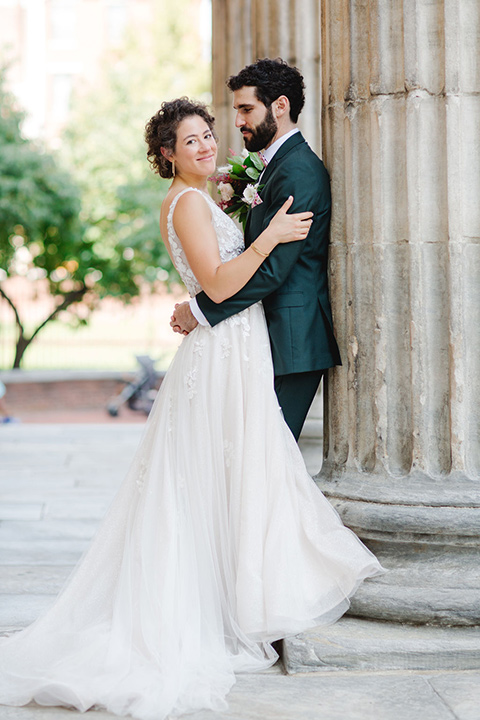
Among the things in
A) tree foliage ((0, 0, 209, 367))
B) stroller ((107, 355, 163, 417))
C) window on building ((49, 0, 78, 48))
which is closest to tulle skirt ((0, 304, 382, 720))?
stroller ((107, 355, 163, 417))

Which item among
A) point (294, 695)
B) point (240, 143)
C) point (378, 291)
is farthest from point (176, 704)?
point (240, 143)

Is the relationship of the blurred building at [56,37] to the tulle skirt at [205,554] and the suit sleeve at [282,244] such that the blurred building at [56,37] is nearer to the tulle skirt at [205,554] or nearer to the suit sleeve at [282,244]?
the suit sleeve at [282,244]

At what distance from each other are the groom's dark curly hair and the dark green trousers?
3.59ft

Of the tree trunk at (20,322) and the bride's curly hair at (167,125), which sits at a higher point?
the tree trunk at (20,322)

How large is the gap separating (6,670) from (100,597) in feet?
1.49

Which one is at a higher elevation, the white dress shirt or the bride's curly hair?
the bride's curly hair

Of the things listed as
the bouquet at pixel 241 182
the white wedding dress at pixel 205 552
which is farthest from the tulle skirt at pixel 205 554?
the bouquet at pixel 241 182

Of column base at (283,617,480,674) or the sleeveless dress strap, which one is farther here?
the sleeveless dress strap

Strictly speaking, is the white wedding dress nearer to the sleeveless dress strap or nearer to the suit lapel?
the sleeveless dress strap

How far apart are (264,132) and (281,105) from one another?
0.42 ft

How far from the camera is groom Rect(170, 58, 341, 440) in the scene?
3.41 m

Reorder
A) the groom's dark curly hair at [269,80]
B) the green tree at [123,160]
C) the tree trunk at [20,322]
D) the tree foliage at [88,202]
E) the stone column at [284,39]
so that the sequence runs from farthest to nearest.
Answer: the green tree at [123,160]
the tree trunk at [20,322]
the tree foliage at [88,202]
the stone column at [284,39]
the groom's dark curly hair at [269,80]

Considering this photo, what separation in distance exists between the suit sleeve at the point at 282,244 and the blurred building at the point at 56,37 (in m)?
35.3

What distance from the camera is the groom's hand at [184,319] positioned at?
3.56 metres
